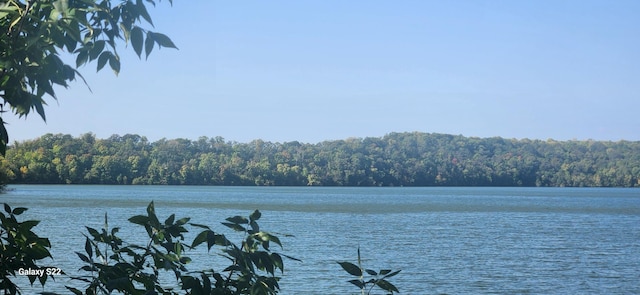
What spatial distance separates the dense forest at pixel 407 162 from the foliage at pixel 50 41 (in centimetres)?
12056

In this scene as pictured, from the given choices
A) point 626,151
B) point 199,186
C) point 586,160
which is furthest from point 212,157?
point 626,151

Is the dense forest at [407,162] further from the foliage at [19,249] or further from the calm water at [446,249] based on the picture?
the foliage at [19,249]

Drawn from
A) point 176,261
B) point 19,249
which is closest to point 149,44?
point 176,261

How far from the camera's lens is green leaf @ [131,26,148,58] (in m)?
2.10

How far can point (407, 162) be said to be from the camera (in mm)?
148125

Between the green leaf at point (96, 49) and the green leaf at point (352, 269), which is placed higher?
the green leaf at point (96, 49)

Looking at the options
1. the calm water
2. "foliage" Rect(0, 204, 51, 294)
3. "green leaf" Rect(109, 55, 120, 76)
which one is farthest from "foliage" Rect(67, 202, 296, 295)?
the calm water

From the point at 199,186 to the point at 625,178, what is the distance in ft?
276

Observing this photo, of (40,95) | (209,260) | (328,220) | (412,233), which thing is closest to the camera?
(40,95)

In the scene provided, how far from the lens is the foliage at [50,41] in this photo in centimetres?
196

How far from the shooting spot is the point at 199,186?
146m

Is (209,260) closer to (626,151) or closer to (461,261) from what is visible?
(461,261)

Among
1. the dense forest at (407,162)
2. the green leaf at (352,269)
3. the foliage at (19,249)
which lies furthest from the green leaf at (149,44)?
the dense forest at (407,162)

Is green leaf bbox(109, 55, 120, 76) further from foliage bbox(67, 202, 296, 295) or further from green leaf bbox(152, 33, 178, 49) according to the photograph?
foliage bbox(67, 202, 296, 295)
